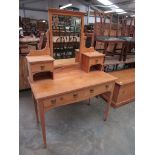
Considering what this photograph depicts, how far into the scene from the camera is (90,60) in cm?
169

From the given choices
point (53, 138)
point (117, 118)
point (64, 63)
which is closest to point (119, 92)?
point (117, 118)

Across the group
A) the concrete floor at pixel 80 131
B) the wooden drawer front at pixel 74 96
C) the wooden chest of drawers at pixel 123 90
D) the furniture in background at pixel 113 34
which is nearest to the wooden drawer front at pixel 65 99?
the wooden drawer front at pixel 74 96

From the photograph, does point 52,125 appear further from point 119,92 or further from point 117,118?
point 119,92

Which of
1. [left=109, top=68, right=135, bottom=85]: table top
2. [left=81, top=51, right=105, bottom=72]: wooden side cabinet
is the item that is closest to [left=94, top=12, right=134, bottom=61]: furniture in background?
[left=109, top=68, right=135, bottom=85]: table top

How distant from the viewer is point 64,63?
173 cm

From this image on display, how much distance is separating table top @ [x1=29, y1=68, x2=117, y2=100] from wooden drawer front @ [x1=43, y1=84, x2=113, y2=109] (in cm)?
5

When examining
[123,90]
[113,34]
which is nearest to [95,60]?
[123,90]

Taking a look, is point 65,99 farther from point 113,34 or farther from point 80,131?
point 113,34

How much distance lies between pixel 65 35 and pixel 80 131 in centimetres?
126

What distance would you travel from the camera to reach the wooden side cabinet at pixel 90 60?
66.8 inches

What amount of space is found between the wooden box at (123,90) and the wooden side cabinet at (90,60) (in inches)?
22.8

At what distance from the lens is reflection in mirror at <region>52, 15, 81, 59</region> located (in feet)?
5.04

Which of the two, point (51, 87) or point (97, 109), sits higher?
point (51, 87)
